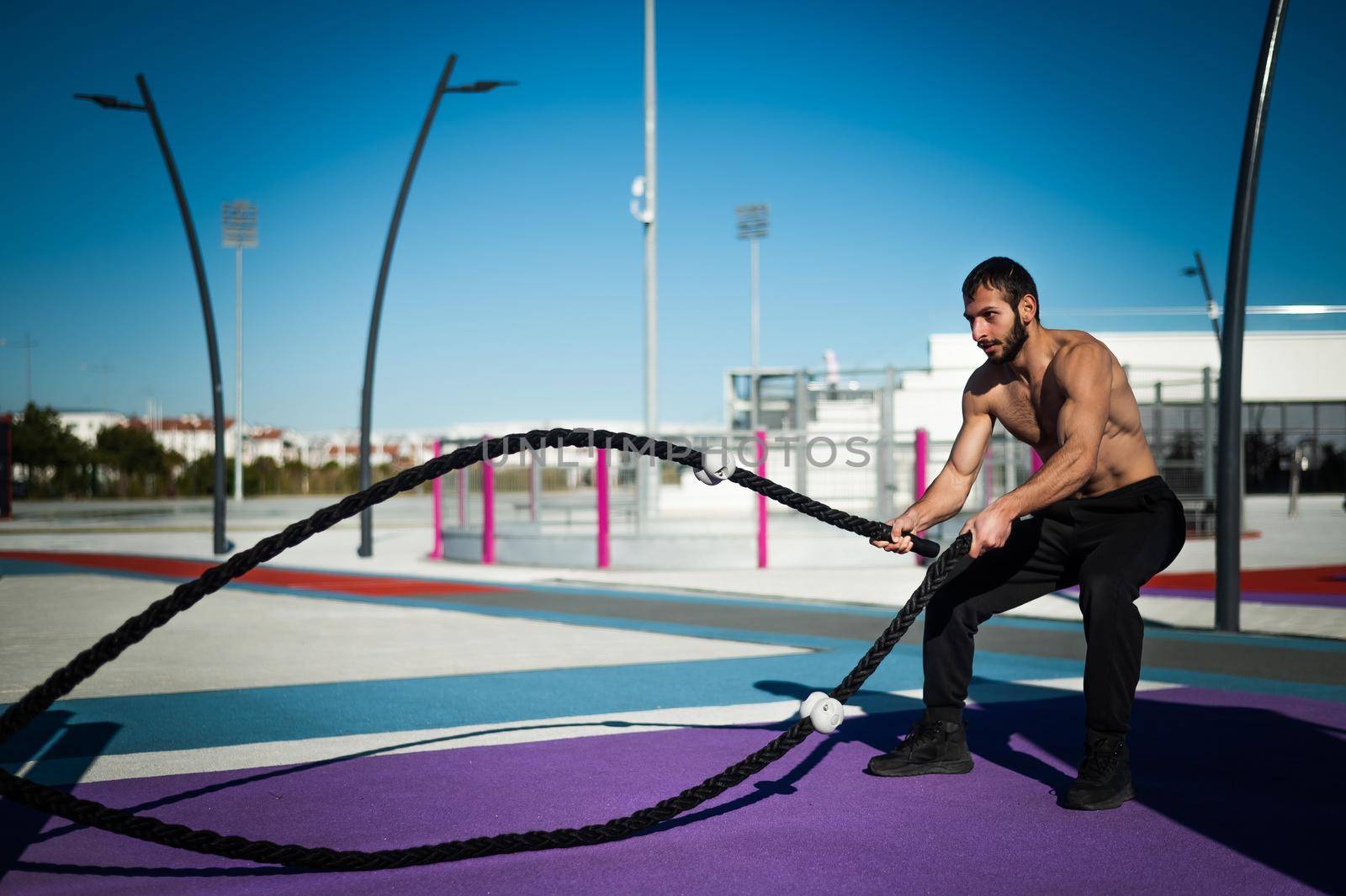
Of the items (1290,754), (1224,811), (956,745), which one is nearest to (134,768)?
(956,745)

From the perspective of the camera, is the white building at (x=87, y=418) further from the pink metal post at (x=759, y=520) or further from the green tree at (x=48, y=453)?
the pink metal post at (x=759, y=520)

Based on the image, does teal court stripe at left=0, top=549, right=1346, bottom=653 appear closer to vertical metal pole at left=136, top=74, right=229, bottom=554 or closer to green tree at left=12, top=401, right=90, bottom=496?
vertical metal pole at left=136, top=74, right=229, bottom=554

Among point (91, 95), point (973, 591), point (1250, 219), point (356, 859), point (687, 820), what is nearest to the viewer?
point (356, 859)

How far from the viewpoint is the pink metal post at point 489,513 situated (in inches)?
629

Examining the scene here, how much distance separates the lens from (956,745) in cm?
432

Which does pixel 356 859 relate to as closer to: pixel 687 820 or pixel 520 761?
pixel 687 820

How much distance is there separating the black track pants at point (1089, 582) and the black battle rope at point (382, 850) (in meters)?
0.53

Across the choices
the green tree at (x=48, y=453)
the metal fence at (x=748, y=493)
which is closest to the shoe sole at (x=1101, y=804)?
the metal fence at (x=748, y=493)

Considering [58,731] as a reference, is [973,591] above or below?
above

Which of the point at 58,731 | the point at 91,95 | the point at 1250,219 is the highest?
the point at 91,95

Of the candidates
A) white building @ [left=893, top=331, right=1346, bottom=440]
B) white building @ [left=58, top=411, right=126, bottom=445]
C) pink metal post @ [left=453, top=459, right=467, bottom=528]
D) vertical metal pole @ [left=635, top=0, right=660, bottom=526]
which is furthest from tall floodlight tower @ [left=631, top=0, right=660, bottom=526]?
white building @ [left=58, top=411, right=126, bottom=445]

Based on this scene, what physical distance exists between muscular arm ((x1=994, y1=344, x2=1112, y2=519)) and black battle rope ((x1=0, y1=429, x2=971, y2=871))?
0.96 ft

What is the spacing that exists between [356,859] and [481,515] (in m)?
14.0

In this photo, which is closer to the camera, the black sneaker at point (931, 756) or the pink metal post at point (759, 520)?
the black sneaker at point (931, 756)
